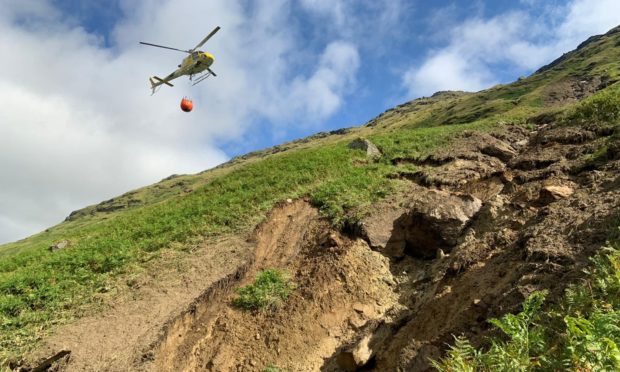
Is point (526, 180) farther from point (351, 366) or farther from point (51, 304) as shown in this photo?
point (51, 304)

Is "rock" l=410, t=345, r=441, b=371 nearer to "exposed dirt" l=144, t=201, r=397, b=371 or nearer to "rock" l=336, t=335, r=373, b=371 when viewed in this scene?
"rock" l=336, t=335, r=373, b=371

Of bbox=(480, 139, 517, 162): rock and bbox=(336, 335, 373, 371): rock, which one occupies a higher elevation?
bbox=(480, 139, 517, 162): rock

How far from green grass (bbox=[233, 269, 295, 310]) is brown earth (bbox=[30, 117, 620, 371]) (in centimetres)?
32

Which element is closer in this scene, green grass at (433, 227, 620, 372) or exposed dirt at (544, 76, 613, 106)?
green grass at (433, 227, 620, 372)

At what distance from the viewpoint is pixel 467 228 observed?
1402cm

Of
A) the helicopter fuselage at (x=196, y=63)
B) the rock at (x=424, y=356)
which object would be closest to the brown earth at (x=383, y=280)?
the rock at (x=424, y=356)

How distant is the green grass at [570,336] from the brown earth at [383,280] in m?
0.59

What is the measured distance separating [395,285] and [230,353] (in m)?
5.50

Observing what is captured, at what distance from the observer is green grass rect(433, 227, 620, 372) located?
14.7 ft

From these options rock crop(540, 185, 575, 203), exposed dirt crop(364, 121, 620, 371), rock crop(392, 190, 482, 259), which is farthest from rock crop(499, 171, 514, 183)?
rock crop(540, 185, 575, 203)

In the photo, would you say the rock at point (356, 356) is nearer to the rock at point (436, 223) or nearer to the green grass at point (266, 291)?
the green grass at point (266, 291)

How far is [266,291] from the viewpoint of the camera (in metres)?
13.9

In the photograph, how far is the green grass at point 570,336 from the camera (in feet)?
14.7

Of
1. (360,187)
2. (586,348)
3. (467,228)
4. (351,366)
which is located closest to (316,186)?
(360,187)
